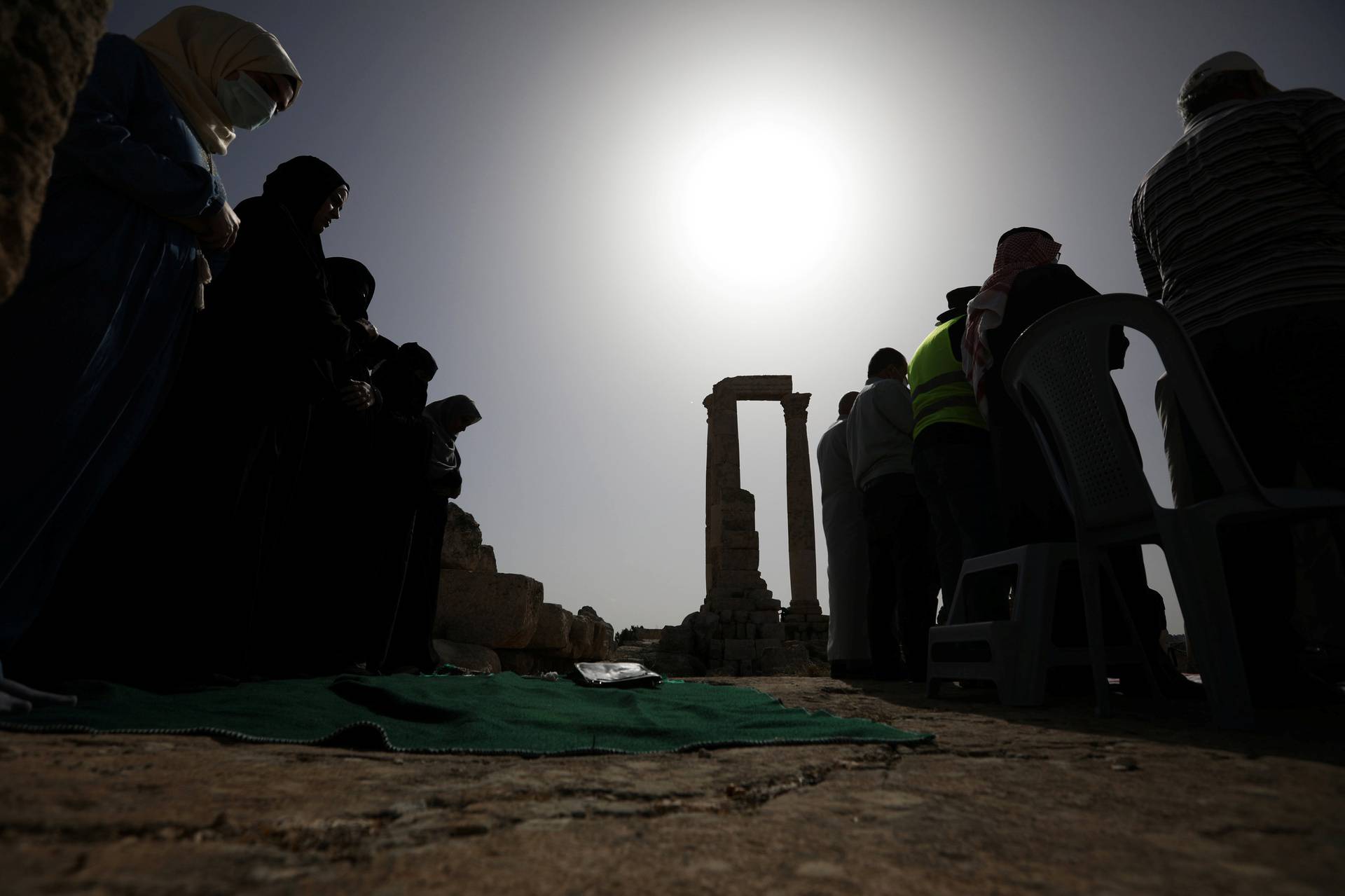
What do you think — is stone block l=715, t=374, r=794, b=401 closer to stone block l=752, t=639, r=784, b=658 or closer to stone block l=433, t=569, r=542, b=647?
stone block l=752, t=639, r=784, b=658

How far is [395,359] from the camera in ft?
15.8

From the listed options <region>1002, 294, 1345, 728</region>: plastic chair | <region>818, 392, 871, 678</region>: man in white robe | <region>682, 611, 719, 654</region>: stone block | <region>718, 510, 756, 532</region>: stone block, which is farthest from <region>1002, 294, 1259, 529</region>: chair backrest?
<region>718, 510, 756, 532</region>: stone block

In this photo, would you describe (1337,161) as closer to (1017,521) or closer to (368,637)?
(1017,521)

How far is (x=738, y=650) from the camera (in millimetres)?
11578

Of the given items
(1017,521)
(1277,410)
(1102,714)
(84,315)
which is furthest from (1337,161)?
(84,315)

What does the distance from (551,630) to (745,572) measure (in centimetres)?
866

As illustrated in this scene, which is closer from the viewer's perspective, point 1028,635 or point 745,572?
point 1028,635

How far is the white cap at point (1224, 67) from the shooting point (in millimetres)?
2572

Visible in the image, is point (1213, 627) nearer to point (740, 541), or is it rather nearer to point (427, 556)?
point (427, 556)

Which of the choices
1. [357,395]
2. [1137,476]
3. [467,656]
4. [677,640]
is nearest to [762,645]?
[677,640]

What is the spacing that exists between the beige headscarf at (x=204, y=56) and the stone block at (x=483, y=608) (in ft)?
13.4

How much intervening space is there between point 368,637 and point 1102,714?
3676mm

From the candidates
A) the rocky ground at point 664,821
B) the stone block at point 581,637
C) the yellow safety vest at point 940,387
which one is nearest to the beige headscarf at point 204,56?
the rocky ground at point 664,821

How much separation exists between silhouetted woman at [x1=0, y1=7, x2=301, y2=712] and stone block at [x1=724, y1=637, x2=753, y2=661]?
10.3m
